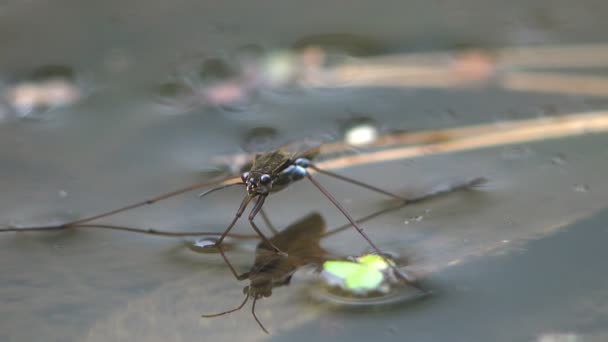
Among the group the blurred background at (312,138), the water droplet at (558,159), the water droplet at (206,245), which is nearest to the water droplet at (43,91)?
the blurred background at (312,138)

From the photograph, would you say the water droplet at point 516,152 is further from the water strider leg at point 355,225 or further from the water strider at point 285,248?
the water strider leg at point 355,225

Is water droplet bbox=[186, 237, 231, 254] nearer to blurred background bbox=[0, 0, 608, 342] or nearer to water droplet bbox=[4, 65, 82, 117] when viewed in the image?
blurred background bbox=[0, 0, 608, 342]

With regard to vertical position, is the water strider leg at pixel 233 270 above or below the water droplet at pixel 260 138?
below

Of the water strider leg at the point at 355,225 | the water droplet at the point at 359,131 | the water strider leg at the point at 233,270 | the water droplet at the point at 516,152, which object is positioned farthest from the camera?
the water droplet at the point at 359,131

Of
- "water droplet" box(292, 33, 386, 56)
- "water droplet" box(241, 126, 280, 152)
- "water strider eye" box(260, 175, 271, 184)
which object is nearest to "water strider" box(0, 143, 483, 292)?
"water strider eye" box(260, 175, 271, 184)

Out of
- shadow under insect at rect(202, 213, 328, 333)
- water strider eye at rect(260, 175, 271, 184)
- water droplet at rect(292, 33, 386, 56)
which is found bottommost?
shadow under insect at rect(202, 213, 328, 333)

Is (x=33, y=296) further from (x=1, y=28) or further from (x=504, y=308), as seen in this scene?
(x=1, y=28)

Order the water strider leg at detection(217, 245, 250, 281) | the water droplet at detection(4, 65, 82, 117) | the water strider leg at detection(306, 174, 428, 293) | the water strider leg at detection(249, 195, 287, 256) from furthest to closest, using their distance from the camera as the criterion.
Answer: the water droplet at detection(4, 65, 82, 117), the water strider leg at detection(249, 195, 287, 256), the water strider leg at detection(217, 245, 250, 281), the water strider leg at detection(306, 174, 428, 293)
